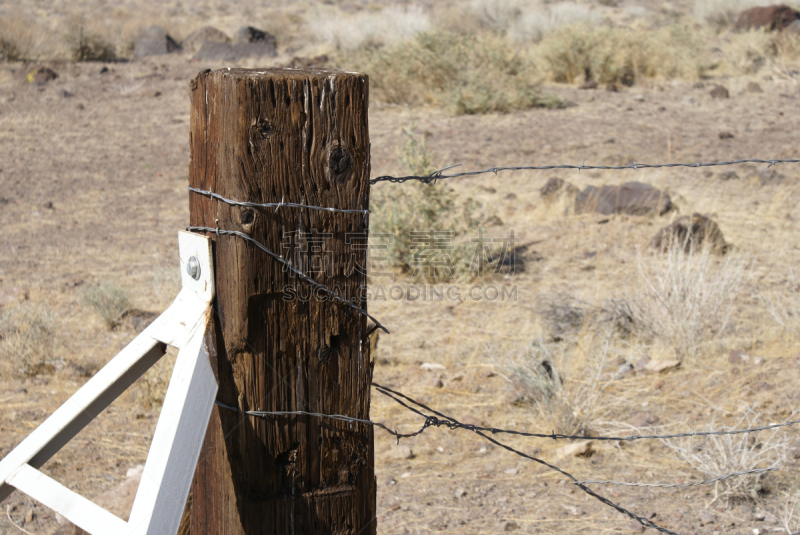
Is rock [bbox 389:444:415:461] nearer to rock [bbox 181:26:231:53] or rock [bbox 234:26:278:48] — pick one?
rock [bbox 234:26:278:48]

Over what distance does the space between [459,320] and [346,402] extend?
11.0 ft

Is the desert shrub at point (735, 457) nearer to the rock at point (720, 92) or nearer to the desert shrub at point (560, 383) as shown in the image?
the desert shrub at point (560, 383)

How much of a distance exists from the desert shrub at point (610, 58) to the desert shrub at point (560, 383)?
30.2 feet

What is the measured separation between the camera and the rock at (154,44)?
17.9 m

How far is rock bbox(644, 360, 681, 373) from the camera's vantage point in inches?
163

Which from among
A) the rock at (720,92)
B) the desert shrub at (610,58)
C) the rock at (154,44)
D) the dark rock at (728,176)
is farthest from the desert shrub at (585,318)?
the rock at (154,44)

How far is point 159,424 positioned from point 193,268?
366 millimetres

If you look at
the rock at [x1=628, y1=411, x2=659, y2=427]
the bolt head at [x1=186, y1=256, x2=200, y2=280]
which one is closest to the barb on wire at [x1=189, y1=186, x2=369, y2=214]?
the bolt head at [x1=186, y1=256, x2=200, y2=280]

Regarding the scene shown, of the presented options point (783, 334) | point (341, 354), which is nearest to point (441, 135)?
point (783, 334)

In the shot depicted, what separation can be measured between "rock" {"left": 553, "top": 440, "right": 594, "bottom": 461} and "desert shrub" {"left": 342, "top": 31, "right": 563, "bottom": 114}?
7.70 meters

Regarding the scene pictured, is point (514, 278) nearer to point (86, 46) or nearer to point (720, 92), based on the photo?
point (720, 92)

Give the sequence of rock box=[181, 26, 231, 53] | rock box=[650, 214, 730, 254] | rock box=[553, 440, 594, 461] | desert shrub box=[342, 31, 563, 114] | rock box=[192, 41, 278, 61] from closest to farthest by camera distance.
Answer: rock box=[553, 440, 594, 461] → rock box=[650, 214, 730, 254] → desert shrub box=[342, 31, 563, 114] → rock box=[192, 41, 278, 61] → rock box=[181, 26, 231, 53]

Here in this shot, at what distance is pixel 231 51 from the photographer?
17156 mm

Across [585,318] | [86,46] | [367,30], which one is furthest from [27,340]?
[86,46]
